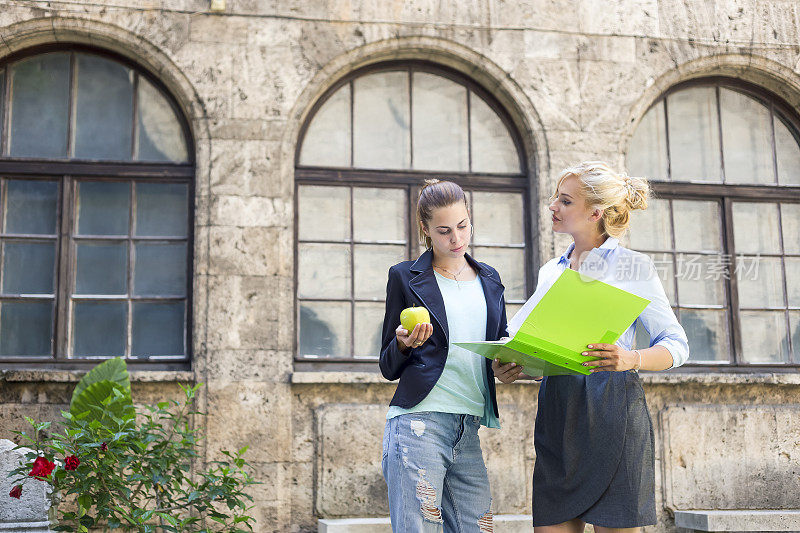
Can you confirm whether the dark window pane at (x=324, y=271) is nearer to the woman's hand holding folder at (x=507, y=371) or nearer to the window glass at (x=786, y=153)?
the woman's hand holding folder at (x=507, y=371)

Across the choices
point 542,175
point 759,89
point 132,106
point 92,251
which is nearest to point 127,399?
point 92,251

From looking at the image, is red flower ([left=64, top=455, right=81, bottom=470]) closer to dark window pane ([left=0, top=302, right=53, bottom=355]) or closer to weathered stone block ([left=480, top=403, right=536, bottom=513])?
dark window pane ([left=0, top=302, right=53, bottom=355])

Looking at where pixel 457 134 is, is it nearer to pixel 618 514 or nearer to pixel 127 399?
pixel 127 399

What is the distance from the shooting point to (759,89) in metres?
7.31

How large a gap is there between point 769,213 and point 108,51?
5266 mm

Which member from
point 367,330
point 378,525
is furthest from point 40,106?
point 378,525

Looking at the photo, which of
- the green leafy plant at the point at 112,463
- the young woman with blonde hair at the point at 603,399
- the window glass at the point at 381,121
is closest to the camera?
the young woman with blonde hair at the point at 603,399

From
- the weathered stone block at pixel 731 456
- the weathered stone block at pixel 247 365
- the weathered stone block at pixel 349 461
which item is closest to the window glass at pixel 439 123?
the weathered stone block at pixel 247 365

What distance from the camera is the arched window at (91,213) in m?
6.31

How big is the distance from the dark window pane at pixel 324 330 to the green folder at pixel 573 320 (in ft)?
12.0

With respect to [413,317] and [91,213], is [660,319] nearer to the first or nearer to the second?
[413,317]

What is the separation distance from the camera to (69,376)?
19.6 feet

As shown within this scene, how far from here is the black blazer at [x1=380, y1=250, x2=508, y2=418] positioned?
318 centimetres

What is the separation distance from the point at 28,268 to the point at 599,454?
473cm
